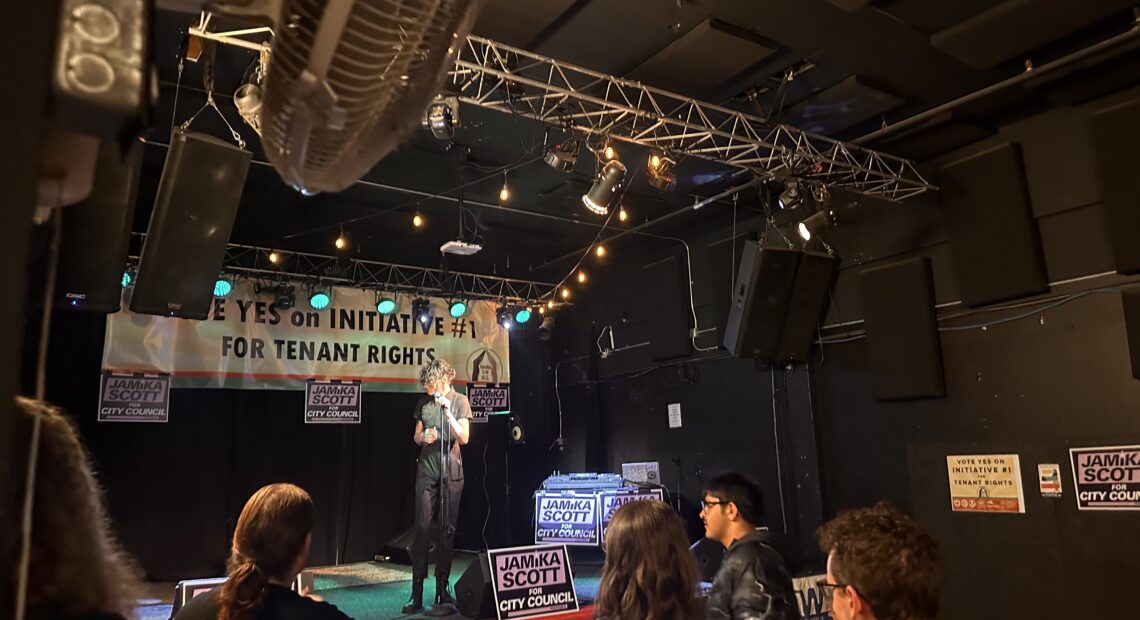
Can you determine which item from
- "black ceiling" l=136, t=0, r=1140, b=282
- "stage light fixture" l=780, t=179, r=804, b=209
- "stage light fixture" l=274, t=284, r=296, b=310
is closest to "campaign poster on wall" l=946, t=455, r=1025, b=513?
"stage light fixture" l=780, t=179, r=804, b=209

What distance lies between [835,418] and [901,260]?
1.47m

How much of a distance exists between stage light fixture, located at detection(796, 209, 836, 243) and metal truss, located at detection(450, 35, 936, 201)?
0.25 meters

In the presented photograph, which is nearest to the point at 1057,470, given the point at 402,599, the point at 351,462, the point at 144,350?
the point at 402,599

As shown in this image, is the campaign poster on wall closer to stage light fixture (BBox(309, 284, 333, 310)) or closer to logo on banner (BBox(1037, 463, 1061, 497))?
logo on banner (BBox(1037, 463, 1061, 497))

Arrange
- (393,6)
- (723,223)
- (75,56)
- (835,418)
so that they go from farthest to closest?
(723,223)
(835,418)
(393,6)
(75,56)

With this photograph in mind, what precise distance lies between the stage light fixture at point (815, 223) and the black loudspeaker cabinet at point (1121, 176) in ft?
5.50

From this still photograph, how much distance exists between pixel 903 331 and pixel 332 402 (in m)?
5.71

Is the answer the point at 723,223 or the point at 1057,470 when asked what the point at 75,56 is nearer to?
the point at 1057,470

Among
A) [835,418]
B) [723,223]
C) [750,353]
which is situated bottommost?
[835,418]

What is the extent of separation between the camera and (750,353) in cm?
597

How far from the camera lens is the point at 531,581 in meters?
3.81

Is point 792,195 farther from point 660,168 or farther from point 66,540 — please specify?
point 66,540

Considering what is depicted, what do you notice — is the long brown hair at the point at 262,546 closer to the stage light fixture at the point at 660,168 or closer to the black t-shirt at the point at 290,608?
the black t-shirt at the point at 290,608

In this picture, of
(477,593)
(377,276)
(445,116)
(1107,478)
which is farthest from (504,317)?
(1107,478)
